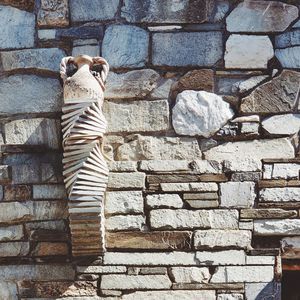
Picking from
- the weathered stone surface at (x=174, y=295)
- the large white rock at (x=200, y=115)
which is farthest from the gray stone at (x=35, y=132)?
the weathered stone surface at (x=174, y=295)

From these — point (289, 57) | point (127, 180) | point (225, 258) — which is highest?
point (289, 57)

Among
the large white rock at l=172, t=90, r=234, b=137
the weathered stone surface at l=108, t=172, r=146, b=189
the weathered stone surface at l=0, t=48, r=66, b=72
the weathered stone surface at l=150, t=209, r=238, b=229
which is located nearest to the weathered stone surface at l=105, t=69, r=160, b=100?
the large white rock at l=172, t=90, r=234, b=137

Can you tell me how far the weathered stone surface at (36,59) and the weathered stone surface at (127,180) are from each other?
23.3 inches

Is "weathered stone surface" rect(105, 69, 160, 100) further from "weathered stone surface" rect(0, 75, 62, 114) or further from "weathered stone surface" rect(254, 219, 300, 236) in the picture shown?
"weathered stone surface" rect(254, 219, 300, 236)

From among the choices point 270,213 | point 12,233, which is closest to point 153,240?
point 270,213

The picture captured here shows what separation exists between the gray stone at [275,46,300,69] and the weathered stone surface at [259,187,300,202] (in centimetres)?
58

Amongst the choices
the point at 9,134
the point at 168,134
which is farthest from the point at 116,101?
the point at 9,134

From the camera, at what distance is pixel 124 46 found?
3516mm

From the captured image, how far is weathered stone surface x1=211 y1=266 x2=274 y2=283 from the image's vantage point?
3355 millimetres

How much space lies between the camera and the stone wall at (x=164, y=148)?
338 cm

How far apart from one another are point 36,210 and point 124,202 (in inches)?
16.1

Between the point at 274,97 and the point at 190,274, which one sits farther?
the point at 274,97

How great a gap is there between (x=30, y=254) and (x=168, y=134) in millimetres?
851

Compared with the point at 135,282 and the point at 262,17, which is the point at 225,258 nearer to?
the point at 135,282
